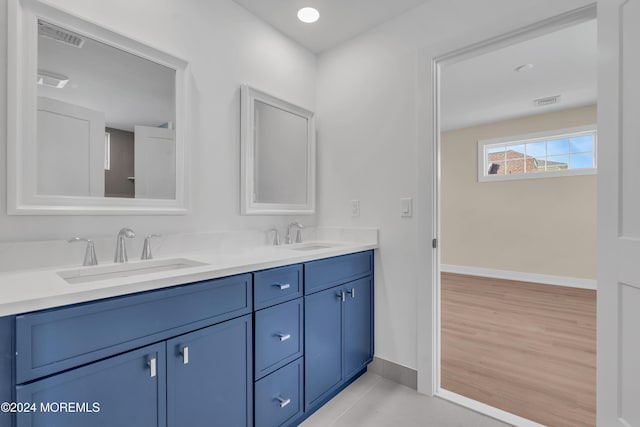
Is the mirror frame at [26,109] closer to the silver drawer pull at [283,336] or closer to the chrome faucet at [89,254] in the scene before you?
the chrome faucet at [89,254]

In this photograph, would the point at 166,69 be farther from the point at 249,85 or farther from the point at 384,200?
the point at 384,200

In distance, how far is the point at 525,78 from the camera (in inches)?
127

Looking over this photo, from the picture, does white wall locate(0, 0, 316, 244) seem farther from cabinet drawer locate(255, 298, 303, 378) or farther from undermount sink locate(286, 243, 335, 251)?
cabinet drawer locate(255, 298, 303, 378)

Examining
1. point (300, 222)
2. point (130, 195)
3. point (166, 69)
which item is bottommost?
point (300, 222)

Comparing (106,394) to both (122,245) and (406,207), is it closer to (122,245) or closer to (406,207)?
(122,245)

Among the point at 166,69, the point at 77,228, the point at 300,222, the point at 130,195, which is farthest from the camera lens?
the point at 300,222

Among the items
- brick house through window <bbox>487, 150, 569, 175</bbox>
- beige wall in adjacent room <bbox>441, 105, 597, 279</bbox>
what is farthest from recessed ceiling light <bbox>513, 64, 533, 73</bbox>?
brick house through window <bbox>487, 150, 569, 175</bbox>

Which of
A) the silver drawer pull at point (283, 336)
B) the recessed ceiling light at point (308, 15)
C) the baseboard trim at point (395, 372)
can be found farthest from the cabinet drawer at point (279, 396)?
the recessed ceiling light at point (308, 15)

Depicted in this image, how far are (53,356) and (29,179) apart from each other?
0.77m

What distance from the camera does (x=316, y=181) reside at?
2.49m

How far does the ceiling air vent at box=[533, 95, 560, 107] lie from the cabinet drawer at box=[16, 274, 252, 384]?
14.4 feet

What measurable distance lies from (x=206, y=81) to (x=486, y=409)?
244cm

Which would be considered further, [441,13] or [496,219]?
[496,219]

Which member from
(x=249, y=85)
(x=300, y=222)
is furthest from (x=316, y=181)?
(x=249, y=85)
